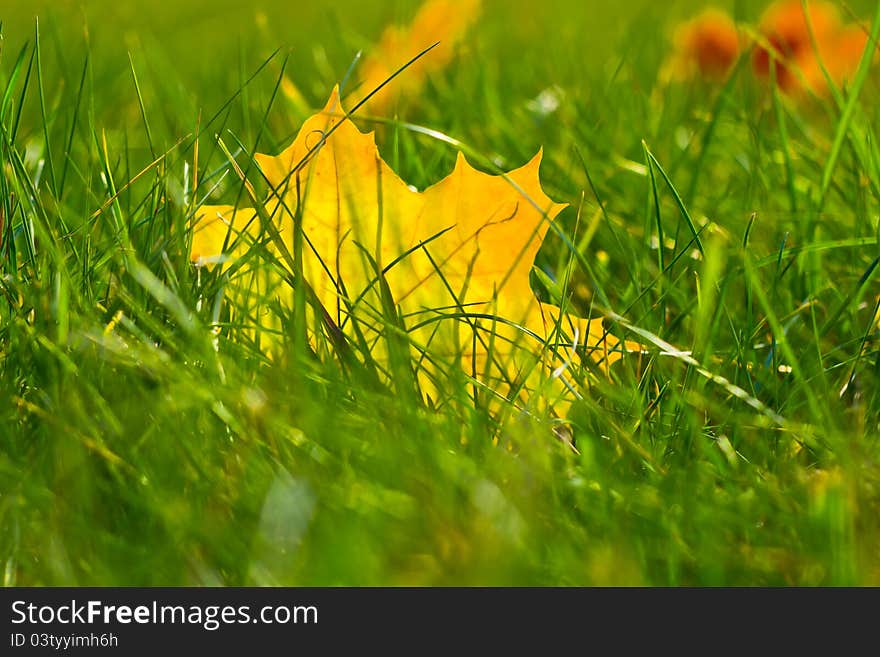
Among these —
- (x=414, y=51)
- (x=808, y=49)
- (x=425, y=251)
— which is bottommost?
(x=425, y=251)

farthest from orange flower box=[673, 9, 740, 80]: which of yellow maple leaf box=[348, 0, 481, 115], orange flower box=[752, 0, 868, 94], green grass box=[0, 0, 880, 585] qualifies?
green grass box=[0, 0, 880, 585]

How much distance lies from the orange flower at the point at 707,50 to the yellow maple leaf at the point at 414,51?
0.40 meters

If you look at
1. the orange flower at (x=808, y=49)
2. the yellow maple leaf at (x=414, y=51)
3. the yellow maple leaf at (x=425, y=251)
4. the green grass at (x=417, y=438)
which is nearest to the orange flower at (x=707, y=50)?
the orange flower at (x=808, y=49)

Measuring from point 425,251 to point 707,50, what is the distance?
4.49 ft

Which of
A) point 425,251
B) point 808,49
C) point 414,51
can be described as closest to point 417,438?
point 425,251

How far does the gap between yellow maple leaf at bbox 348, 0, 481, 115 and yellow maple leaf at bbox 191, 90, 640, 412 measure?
666mm

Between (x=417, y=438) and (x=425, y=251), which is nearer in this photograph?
(x=417, y=438)

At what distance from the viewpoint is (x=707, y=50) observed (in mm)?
2055

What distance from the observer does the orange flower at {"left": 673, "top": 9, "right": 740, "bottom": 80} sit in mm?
2010

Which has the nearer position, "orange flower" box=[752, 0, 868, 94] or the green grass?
the green grass

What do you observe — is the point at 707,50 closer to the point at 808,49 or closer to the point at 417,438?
the point at 808,49

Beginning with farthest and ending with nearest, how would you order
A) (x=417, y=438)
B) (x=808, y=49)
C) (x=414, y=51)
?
(x=808, y=49) → (x=414, y=51) → (x=417, y=438)

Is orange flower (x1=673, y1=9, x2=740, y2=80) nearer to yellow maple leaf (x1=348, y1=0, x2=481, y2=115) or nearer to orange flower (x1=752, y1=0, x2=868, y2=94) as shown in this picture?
orange flower (x1=752, y1=0, x2=868, y2=94)

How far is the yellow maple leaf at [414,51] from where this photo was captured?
5.40 feet
